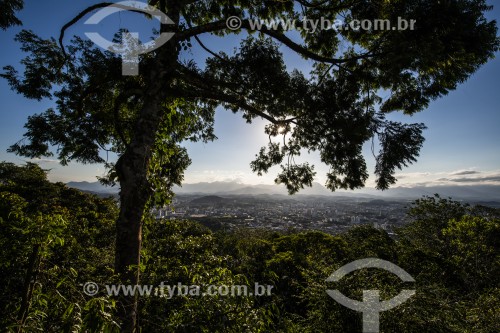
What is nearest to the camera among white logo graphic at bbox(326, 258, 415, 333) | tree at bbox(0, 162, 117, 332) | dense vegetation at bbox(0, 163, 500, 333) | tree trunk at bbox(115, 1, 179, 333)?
tree at bbox(0, 162, 117, 332)

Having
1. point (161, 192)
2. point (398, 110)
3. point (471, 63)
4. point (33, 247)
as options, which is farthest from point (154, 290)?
point (471, 63)

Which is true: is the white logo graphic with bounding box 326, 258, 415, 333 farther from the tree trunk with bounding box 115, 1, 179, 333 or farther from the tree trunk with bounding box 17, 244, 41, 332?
the tree trunk with bounding box 17, 244, 41, 332

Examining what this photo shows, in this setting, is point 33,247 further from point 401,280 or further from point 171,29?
point 401,280

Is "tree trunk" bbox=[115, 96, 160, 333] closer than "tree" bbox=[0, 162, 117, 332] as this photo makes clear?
No

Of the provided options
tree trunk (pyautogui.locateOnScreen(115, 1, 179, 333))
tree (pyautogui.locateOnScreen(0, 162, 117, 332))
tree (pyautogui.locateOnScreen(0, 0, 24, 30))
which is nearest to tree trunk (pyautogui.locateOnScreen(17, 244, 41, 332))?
tree (pyautogui.locateOnScreen(0, 162, 117, 332))

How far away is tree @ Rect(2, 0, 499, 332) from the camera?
2.96 metres

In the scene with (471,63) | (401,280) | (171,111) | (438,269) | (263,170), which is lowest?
(438,269)

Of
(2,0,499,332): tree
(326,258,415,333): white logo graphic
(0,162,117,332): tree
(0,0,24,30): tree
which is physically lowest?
(326,258,415,333): white logo graphic

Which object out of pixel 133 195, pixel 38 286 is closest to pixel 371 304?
pixel 133 195

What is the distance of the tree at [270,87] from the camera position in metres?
2.96

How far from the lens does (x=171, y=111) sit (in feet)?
14.5

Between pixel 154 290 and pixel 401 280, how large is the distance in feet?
25.3

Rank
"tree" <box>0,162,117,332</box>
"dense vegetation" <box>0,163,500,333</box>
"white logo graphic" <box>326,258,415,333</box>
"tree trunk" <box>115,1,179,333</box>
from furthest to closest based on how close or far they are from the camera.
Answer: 1. "white logo graphic" <box>326,258,415,333</box>
2. "tree trunk" <box>115,1,179,333</box>
3. "dense vegetation" <box>0,163,500,333</box>
4. "tree" <box>0,162,117,332</box>

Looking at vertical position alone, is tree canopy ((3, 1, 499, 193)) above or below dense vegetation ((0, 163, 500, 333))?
above
